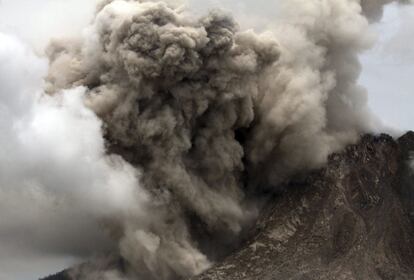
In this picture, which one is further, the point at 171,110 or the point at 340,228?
the point at 340,228

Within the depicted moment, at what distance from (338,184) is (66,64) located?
31.5 m

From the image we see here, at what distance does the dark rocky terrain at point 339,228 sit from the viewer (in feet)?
248

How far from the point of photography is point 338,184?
3460 inches

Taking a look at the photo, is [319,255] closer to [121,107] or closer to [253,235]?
[253,235]

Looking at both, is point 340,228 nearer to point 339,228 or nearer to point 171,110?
point 339,228

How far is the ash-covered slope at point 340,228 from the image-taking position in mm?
A: 75688

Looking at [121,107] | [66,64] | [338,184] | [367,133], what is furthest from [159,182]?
[367,133]

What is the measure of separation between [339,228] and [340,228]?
13 centimetres

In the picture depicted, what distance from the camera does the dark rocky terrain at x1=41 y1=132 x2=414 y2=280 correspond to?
75.7m

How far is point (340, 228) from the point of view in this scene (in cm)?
8344

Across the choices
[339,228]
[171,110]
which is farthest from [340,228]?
[171,110]

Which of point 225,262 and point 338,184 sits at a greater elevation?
point 338,184

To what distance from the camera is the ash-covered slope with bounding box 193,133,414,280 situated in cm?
7569

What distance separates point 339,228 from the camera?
Answer: 8338 cm
